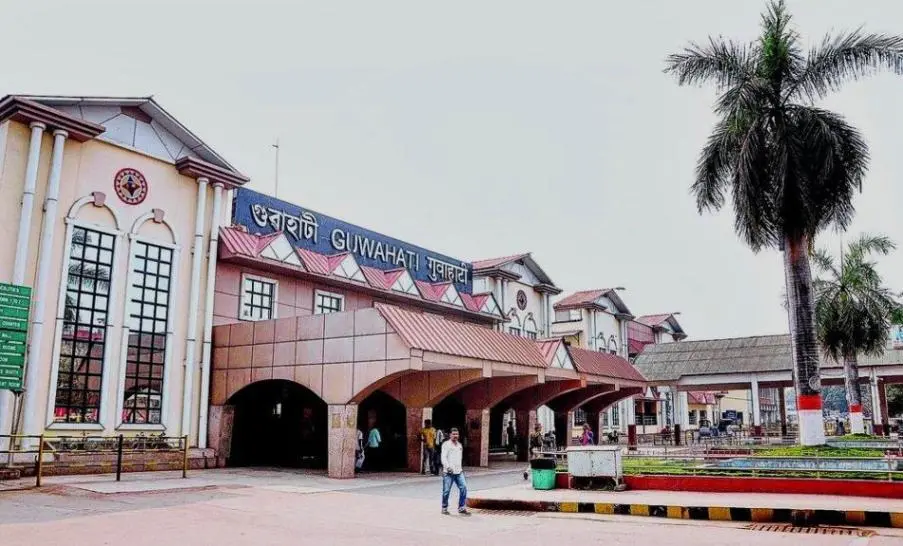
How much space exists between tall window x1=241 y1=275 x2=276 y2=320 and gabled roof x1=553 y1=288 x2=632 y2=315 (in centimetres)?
2405

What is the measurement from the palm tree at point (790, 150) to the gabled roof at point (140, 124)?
15454mm

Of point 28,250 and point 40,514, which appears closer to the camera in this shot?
point 40,514

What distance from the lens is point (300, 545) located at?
9938 mm

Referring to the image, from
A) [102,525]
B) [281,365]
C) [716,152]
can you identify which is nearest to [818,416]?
[716,152]

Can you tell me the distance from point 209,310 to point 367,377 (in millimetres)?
6808

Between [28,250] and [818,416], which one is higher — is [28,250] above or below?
above

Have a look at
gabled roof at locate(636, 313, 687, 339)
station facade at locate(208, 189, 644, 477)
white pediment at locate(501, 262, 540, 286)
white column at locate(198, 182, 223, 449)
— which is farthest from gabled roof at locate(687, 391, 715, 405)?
white column at locate(198, 182, 223, 449)

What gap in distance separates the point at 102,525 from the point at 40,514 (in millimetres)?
1797

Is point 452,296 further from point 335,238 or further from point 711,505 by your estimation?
point 711,505

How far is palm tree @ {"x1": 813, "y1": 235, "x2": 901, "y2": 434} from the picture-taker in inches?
1277

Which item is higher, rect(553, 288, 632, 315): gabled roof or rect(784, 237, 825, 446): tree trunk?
rect(553, 288, 632, 315): gabled roof

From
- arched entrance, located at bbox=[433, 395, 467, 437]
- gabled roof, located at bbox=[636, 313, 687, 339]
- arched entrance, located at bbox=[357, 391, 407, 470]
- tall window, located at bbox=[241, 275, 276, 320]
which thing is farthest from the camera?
gabled roof, located at bbox=[636, 313, 687, 339]

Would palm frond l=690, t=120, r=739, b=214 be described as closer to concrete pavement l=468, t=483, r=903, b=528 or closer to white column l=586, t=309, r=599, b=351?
concrete pavement l=468, t=483, r=903, b=528

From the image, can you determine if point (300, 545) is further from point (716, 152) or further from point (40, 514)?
point (716, 152)
